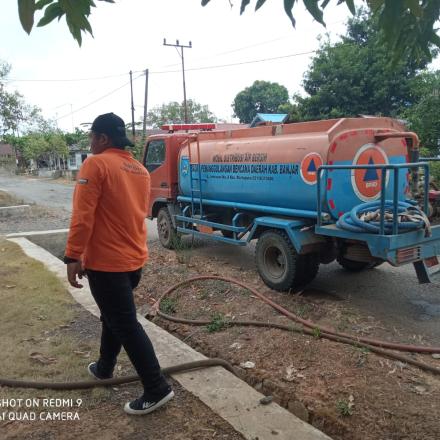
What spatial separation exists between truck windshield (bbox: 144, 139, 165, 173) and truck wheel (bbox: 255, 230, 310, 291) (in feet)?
10.8

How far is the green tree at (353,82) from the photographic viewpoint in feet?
63.6

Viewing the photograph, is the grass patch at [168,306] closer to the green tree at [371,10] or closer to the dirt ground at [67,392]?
the dirt ground at [67,392]

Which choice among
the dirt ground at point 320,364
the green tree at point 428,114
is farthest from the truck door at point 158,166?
the green tree at point 428,114

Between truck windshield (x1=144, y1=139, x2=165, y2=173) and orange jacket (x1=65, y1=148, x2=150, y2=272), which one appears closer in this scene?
orange jacket (x1=65, y1=148, x2=150, y2=272)

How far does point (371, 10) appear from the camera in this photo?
192 cm

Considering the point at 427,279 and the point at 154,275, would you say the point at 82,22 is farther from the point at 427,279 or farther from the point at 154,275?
the point at 154,275

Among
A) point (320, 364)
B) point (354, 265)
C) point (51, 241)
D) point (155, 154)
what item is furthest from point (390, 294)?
point (51, 241)

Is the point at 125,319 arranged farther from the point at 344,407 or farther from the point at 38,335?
the point at 38,335

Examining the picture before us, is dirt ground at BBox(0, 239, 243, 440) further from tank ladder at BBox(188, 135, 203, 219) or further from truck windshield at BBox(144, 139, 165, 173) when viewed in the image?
truck windshield at BBox(144, 139, 165, 173)

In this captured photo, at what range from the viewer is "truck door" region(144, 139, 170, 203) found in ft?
28.7

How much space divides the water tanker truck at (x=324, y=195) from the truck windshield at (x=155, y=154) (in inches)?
60.9

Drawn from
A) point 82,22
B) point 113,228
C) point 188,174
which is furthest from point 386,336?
point 188,174

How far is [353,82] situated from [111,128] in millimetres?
18709

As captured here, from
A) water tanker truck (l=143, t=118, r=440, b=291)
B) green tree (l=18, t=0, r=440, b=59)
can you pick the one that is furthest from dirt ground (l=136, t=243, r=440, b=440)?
green tree (l=18, t=0, r=440, b=59)
